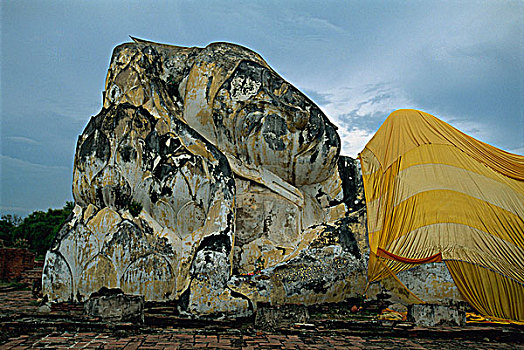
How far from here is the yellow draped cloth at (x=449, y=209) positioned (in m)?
4.56

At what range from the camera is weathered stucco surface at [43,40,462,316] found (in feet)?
17.0

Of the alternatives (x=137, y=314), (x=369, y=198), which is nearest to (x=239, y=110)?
(x=369, y=198)

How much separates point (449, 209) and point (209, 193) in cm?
280

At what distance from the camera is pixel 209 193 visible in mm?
5848

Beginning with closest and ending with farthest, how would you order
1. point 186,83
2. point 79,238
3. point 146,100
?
point 79,238
point 146,100
point 186,83

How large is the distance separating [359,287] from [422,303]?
0.74 metres

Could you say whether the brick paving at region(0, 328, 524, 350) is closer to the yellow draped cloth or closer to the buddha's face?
the yellow draped cloth

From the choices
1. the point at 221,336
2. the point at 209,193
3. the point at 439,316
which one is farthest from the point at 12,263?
the point at 439,316

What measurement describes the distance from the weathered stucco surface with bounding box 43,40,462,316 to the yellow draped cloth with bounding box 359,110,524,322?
0.45 meters

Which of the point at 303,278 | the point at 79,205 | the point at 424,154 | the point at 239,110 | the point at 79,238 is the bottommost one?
the point at 303,278

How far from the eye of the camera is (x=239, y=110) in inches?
252

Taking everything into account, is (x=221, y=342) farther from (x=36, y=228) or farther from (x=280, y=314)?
(x=36, y=228)

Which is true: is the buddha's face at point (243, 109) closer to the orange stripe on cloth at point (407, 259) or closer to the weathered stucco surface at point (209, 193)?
the weathered stucco surface at point (209, 193)

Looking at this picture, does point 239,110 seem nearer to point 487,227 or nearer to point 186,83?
point 186,83
